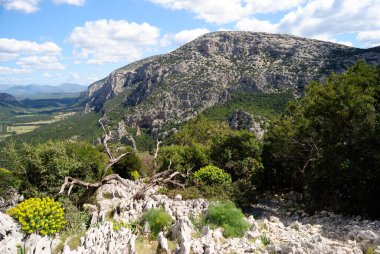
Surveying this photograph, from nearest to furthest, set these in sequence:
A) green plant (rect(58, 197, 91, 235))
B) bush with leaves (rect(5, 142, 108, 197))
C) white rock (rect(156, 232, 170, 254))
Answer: white rock (rect(156, 232, 170, 254)) < green plant (rect(58, 197, 91, 235)) < bush with leaves (rect(5, 142, 108, 197))

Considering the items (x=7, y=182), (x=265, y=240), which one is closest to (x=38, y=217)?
(x=265, y=240)

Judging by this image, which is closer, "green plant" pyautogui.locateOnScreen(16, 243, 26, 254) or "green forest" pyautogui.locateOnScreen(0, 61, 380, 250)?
"green plant" pyautogui.locateOnScreen(16, 243, 26, 254)

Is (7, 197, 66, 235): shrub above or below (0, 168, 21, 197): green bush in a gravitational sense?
above

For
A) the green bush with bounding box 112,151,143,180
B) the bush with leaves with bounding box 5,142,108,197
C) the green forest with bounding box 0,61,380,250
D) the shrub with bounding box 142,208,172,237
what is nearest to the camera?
the shrub with bounding box 142,208,172,237

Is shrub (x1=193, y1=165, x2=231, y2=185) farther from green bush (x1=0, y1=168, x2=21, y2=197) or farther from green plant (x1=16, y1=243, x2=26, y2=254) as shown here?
green plant (x1=16, y1=243, x2=26, y2=254)

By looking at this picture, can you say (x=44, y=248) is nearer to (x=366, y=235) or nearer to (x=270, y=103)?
(x=366, y=235)

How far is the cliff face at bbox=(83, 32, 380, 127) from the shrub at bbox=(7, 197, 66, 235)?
387 ft

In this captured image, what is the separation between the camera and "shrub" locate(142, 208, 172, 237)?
11617 millimetres

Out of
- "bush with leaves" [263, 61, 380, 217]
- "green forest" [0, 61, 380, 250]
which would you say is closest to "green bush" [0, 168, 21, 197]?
"green forest" [0, 61, 380, 250]

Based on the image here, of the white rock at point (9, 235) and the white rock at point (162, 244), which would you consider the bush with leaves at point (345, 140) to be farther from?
the white rock at point (9, 235)

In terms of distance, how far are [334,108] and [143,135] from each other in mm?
116181

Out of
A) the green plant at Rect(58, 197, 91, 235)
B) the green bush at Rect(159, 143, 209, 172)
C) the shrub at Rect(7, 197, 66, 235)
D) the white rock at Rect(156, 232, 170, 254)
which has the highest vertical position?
the shrub at Rect(7, 197, 66, 235)

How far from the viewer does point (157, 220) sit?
11.6 meters

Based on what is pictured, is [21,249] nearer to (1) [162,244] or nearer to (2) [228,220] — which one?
(1) [162,244]
